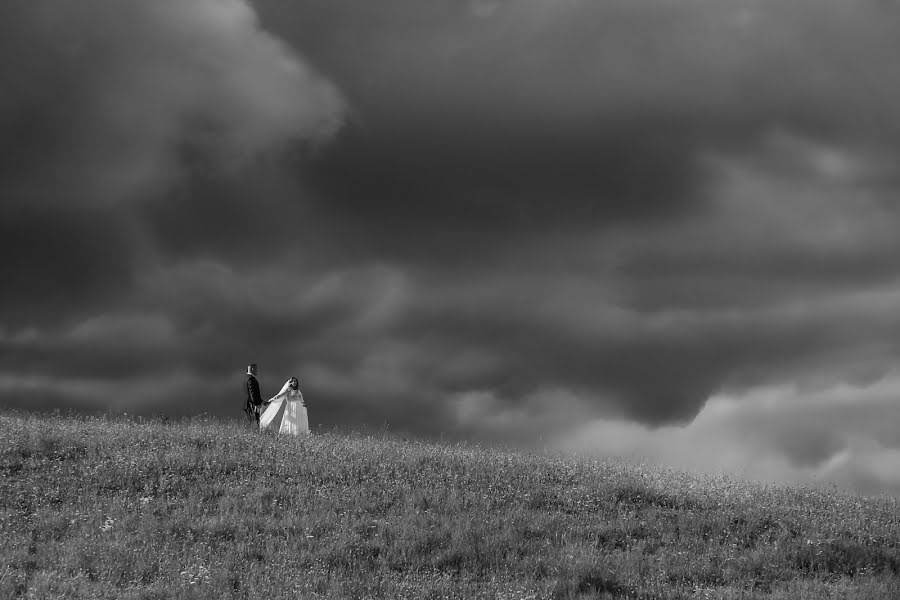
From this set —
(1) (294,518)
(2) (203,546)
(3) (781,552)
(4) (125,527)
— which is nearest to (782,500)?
(3) (781,552)

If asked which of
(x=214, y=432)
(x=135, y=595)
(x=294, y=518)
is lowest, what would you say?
(x=135, y=595)

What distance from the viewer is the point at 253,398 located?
2447 cm

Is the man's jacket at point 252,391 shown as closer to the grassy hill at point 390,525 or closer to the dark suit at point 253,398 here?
the dark suit at point 253,398

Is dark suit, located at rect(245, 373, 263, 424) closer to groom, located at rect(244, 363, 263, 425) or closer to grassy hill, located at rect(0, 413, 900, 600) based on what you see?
groom, located at rect(244, 363, 263, 425)

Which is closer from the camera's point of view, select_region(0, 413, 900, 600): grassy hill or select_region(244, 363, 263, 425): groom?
select_region(0, 413, 900, 600): grassy hill

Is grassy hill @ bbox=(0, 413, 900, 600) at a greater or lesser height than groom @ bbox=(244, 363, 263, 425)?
lesser

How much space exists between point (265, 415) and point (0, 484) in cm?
913

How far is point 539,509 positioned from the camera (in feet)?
54.4

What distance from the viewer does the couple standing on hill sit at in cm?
2455

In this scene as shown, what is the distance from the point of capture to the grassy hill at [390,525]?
12.6 meters

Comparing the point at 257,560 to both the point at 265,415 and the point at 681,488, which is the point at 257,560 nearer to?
the point at 681,488

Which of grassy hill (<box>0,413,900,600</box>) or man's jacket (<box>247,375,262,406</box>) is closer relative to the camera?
grassy hill (<box>0,413,900,600</box>)

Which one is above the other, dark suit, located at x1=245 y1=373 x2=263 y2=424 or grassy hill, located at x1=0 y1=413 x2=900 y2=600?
dark suit, located at x1=245 y1=373 x2=263 y2=424

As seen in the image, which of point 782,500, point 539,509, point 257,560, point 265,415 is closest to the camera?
point 257,560
